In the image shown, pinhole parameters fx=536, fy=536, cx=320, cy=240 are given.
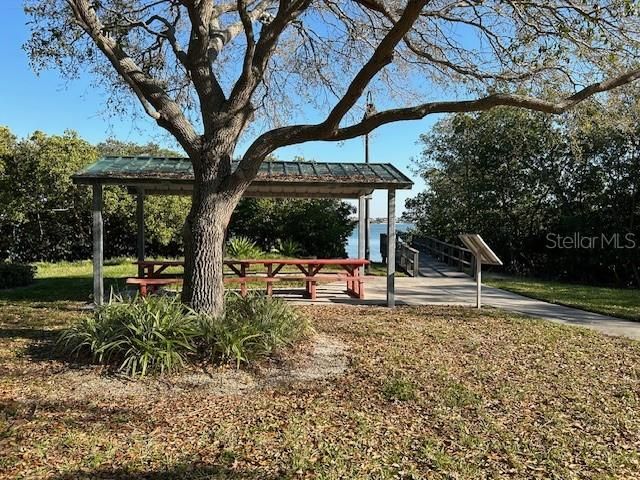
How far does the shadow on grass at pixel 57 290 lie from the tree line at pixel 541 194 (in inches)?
462

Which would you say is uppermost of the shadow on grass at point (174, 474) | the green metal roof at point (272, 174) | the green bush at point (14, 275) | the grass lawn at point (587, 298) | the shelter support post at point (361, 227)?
the green metal roof at point (272, 174)

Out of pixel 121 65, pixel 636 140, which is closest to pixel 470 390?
pixel 121 65

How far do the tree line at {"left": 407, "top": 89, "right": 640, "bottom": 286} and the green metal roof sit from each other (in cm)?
783

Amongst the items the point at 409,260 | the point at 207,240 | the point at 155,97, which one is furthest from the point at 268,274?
the point at 409,260

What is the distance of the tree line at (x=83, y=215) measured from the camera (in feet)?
62.2

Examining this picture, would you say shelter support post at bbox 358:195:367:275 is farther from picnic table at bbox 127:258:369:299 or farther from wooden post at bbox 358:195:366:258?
picnic table at bbox 127:258:369:299

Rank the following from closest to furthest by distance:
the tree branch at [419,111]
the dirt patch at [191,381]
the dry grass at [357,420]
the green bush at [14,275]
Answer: the dry grass at [357,420] < the dirt patch at [191,381] < the tree branch at [419,111] < the green bush at [14,275]

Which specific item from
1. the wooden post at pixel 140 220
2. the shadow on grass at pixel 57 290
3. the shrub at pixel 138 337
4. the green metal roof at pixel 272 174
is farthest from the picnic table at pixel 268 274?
the shrub at pixel 138 337

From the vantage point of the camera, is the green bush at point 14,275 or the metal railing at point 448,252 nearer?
the green bush at point 14,275

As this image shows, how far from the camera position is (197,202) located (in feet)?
21.9

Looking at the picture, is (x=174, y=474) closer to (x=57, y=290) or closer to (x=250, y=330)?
(x=250, y=330)

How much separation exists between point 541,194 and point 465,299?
10.9m

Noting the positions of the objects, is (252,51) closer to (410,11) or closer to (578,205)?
(410,11)

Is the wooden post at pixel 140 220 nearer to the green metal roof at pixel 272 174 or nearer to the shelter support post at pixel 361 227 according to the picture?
the green metal roof at pixel 272 174
